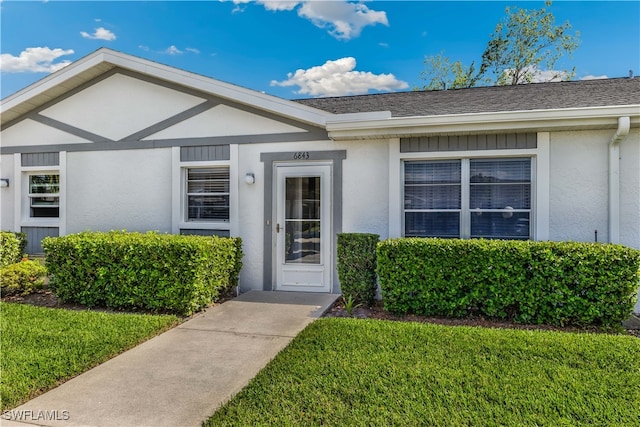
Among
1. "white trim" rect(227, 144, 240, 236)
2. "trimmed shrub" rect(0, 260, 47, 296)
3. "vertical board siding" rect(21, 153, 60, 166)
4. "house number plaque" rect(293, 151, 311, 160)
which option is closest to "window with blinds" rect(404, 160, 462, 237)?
"house number plaque" rect(293, 151, 311, 160)

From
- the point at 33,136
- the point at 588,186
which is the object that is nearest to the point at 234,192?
the point at 33,136

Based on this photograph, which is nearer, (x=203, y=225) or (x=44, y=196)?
(x=203, y=225)

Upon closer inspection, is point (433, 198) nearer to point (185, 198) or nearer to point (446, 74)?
point (185, 198)

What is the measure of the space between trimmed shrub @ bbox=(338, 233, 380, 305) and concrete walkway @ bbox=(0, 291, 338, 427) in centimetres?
66

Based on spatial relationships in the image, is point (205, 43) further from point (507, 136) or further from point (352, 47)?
point (507, 136)

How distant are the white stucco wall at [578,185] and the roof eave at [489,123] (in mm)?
264

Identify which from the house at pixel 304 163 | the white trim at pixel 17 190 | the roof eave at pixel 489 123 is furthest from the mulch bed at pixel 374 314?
the roof eave at pixel 489 123

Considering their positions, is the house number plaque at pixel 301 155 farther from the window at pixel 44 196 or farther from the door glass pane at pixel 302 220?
the window at pixel 44 196

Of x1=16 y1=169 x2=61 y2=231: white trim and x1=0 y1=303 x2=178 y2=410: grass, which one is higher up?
x1=16 y1=169 x2=61 y2=231: white trim

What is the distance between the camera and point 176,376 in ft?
11.2

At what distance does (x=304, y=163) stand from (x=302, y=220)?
40.4 inches

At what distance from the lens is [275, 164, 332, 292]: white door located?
649cm

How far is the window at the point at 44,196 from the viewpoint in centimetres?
793

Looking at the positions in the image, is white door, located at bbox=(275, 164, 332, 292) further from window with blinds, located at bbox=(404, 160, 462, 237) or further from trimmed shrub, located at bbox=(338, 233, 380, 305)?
window with blinds, located at bbox=(404, 160, 462, 237)
